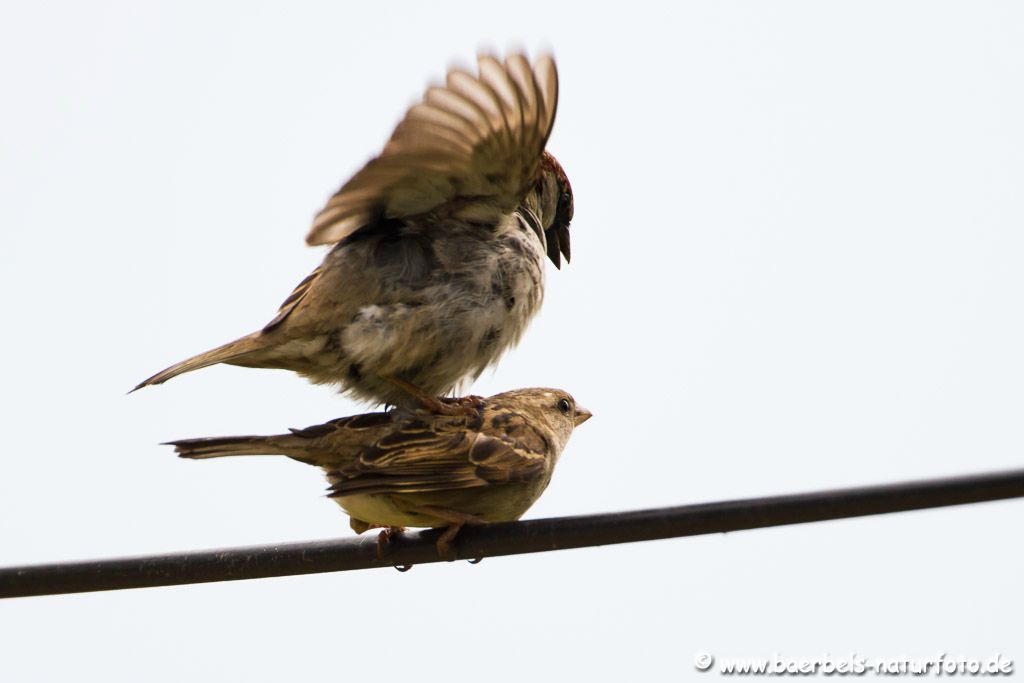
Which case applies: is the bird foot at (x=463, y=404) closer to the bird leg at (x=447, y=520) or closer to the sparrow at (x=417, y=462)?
the sparrow at (x=417, y=462)

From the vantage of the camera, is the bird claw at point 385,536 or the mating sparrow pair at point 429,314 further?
the mating sparrow pair at point 429,314

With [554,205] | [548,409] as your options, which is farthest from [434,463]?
[554,205]

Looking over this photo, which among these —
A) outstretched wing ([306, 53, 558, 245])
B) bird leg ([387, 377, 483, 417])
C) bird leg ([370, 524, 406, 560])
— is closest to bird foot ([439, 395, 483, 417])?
bird leg ([387, 377, 483, 417])

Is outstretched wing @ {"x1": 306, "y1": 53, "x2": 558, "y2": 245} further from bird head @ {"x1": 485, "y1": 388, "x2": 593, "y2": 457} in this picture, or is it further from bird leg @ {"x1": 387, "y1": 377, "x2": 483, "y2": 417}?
bird head @ {"x1": 485, "y1": 388, "x2": 593, "y2": 457}

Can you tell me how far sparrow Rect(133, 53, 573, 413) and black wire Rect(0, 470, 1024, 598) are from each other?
95cm

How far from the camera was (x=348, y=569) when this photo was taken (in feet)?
15.1

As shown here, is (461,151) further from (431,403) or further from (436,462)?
(436,462)

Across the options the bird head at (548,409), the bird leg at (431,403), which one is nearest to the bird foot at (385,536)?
the bird leg at (431,403)

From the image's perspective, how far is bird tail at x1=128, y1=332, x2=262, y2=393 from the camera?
208 inches

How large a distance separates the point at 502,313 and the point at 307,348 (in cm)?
83

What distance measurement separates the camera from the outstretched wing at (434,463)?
507cm

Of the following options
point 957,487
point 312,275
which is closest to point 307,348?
point 312,275

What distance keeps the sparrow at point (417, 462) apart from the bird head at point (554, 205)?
112cm

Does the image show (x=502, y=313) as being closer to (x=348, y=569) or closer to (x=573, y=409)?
(x=573, y=409)
